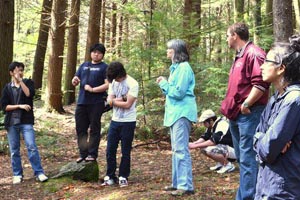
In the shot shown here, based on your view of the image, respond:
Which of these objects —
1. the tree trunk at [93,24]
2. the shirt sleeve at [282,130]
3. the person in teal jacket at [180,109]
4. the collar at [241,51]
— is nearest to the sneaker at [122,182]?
the person in teal jacket at [180,109]

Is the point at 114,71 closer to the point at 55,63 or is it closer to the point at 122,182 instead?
the point at 122,182

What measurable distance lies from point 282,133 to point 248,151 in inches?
69.5

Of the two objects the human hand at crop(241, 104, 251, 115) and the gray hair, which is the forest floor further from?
the gray hair

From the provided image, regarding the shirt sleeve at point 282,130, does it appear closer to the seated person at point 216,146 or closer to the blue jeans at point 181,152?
the blue jeans at point 181,152

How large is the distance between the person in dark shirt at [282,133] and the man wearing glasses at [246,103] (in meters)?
1.38

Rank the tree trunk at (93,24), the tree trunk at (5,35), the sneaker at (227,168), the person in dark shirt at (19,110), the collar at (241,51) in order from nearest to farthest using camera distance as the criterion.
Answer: the collar at (241,51), the person in dark shirt at (19,110), the sneaker at (227,168), the tree trunk at (5,35), the tree trunk at (93,24)

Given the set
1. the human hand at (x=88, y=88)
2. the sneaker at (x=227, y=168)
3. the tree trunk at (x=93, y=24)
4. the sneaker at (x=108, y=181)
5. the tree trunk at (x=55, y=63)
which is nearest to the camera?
the sneaker at (x=108, y=181)

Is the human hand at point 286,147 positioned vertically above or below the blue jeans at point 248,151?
above

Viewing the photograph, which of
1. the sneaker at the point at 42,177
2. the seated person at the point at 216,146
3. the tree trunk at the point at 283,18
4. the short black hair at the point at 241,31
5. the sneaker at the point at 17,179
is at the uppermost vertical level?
the tree trunk at the point at 283,18

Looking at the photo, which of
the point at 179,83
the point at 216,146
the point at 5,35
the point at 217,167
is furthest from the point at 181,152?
the point at 5,35

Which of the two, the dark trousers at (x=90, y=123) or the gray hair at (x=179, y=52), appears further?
the dark trousers at (x=90, y=123)

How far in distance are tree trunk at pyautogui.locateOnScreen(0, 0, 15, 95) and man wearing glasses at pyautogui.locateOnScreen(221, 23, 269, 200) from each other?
7540 mm

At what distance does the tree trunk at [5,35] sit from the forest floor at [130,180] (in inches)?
74.1

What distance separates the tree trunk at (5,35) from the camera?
1035 cm
